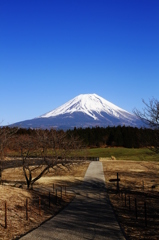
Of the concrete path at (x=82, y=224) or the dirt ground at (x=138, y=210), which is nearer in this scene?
the concrete path at (x=82, y=224)

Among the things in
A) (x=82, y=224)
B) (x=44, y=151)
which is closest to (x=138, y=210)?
(x=82, y=224)

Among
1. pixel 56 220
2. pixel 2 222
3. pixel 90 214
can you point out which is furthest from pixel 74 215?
pixel 2 222

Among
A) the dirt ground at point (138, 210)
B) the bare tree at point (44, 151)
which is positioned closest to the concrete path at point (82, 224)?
the dirt ground at point (138, 210)

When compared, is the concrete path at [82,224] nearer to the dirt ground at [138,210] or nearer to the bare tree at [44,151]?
the dirt ground at [138,210]

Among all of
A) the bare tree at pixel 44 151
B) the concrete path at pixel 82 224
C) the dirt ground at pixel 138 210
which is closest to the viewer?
the concrete path at pixel 82 224

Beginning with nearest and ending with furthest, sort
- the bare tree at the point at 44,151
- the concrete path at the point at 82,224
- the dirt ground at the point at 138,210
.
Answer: the concrete path at the point at 82,224 → the dirt ground at the point at 138,210 → the bare tree at the point at 44,151

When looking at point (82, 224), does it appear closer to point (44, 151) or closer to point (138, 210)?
point (138, 210)

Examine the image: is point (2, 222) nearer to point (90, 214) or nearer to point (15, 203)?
point (15, 203)

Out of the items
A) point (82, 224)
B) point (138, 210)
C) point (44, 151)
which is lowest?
point (138, 210)

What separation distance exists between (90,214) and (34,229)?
4.85 meters

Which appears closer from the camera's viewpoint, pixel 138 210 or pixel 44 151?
pixel 138 210

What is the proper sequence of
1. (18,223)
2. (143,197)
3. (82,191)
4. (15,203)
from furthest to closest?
(82,191), (143,197), (15,203), (18,223)

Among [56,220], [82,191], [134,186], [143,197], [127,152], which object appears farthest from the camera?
[127,152]

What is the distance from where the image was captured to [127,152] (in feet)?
257
